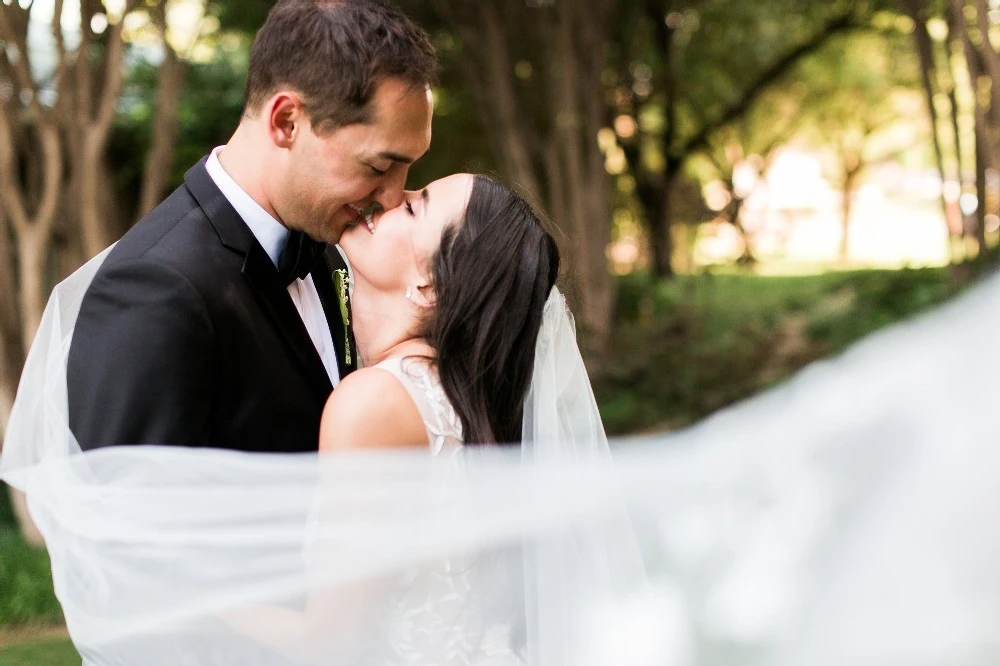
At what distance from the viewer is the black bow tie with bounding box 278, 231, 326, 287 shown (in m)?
2.50

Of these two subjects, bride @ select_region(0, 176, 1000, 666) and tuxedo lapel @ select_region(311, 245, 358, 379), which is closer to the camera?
bride @ select_region(0, 176, 1000, 666)

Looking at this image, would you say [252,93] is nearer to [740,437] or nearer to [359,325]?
[359,325]

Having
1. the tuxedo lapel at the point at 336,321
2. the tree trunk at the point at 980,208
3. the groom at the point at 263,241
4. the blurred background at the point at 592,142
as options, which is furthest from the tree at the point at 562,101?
the groom at the point at 263,241

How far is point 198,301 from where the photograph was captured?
2.20 meters

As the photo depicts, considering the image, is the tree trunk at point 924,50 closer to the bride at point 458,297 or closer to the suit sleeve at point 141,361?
the bride at point 458,297

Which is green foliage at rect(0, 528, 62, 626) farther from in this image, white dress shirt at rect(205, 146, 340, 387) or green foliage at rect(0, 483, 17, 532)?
white dress shirt at rect(205, 146, 340, 387)

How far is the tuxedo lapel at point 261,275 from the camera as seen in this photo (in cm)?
239

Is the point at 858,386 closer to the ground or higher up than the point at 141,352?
closer to the ground

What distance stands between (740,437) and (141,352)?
1173 mm

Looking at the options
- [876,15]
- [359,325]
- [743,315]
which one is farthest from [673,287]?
[359,325]

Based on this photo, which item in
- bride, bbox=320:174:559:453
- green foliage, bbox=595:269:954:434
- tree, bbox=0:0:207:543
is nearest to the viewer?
bride, bbox=320:174:559:453

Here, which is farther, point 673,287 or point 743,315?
point 673,287

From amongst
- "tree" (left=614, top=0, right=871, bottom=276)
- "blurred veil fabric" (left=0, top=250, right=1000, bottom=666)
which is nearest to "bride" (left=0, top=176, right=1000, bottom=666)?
"blurred veil fabric" (left=0, top=250, right=1000, bottom=666)

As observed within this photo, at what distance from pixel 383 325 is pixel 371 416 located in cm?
37
